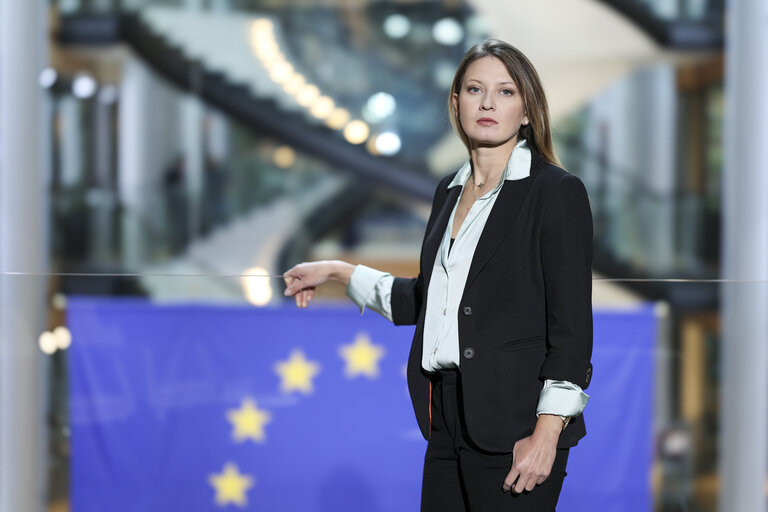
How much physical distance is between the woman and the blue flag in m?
1.54

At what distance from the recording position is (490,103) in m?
1.33

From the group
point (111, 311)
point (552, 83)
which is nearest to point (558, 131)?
point (552, 83)

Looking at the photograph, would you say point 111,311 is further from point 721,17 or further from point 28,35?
point 721,17

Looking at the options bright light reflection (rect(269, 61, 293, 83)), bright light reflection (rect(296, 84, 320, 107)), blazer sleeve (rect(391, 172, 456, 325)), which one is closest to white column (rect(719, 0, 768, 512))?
blazer sleeve (rect(391, 172, 456, 325))

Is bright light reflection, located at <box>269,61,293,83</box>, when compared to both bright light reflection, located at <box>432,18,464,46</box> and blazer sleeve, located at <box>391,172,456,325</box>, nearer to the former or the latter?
bright light reflection, located at <box>432,18,464,46</box>

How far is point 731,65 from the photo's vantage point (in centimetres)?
700

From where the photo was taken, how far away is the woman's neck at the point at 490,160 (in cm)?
141

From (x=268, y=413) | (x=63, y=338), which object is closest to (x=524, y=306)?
(x=268, y=413)

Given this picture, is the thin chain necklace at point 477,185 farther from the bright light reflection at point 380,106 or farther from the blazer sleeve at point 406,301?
the bright light reflection at point 380,106

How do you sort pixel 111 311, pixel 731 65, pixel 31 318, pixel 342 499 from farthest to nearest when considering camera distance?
pixel 731 65 < pixel 111 311 < pixel 342 499 < pixel 31 318

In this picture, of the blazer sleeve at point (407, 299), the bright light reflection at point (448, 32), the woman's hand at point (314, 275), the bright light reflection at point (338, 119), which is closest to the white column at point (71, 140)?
the bright light reflection at point (338, 119)

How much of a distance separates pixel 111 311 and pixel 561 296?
A: 3.00 metres

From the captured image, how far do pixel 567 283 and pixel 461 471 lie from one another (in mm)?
338

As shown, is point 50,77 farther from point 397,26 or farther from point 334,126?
point 397,26
